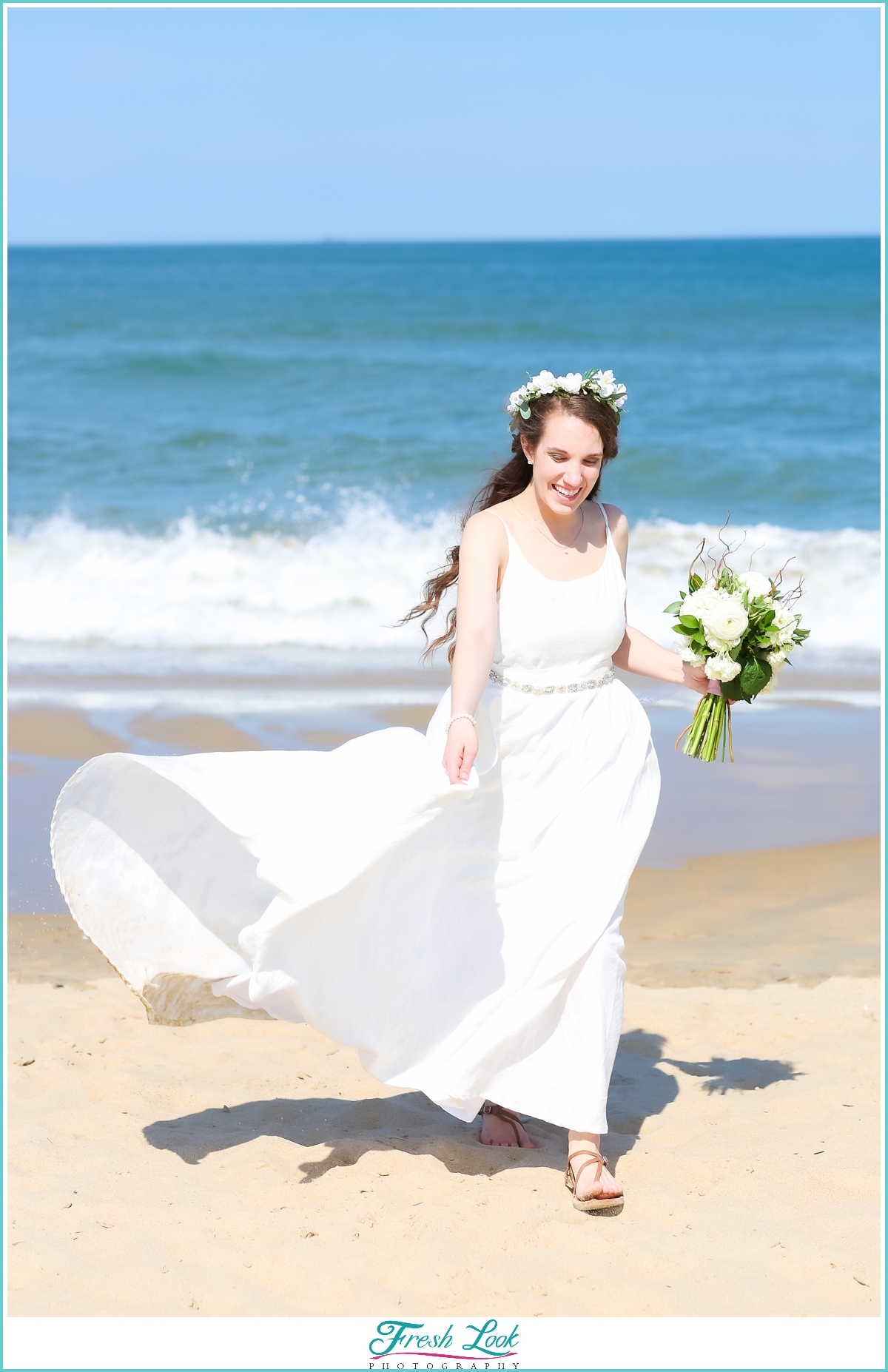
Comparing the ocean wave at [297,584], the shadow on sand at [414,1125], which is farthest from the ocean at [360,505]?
the shadow on sand at [414,1125]

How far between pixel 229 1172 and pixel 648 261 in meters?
60.8

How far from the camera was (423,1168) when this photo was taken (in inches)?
171

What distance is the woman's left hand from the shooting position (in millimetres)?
4500

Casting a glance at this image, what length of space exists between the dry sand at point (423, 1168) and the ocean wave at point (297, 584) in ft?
19.4

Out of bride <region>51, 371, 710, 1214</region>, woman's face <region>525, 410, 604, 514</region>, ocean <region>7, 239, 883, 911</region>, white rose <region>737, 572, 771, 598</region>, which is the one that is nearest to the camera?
bride <region>51, 371, 710, 1214</region>

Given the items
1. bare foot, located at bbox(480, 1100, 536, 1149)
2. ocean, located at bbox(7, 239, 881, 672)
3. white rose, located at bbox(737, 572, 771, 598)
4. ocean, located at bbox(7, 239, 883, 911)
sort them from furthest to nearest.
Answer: ocean, located at bbox(7, 239, 881, 672), ocean, located at bbox(7, 239, 883, 911), bare foot, located at bbox(480, 1100, 536, 1149), white rose, located at bbox(737, 572, 771, 598)

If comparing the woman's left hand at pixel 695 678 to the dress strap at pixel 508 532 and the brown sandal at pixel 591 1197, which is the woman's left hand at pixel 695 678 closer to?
the dress strap at pixel 508 532

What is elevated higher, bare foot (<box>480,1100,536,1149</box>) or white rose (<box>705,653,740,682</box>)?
white rose (<box>705,653,740,682</box>)

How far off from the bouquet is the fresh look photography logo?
188 cm

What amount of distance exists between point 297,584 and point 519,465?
31.9 feet

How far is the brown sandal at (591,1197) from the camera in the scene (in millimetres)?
4016

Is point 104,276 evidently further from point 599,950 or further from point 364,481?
point 599,950

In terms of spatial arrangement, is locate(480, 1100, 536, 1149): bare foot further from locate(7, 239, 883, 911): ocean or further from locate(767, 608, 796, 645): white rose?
locate(767, 608, 796, 645): white rose

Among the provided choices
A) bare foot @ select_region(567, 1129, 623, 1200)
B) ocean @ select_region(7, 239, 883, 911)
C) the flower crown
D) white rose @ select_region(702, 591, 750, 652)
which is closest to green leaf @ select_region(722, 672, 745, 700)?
white rose @ select_region(702, 591, 750, 652)
